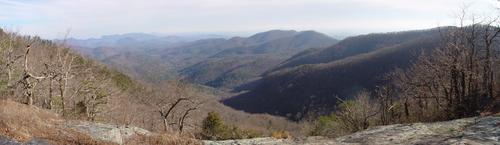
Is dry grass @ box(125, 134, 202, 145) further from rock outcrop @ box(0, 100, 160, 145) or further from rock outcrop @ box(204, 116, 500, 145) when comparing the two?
rock outcrop @ box(204, 116, 500, 145)

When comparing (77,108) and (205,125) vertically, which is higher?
(77,108)

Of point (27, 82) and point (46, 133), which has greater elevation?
point (27, 82)

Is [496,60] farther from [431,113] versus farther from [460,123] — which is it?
[460,123]

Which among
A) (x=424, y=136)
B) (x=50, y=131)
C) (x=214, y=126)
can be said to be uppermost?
(x=50, y=131)

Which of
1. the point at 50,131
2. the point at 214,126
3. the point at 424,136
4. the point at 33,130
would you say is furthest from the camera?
the point at 214,126

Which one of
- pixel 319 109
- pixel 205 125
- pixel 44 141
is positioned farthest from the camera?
pixel 319 109

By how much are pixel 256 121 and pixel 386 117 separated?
123m

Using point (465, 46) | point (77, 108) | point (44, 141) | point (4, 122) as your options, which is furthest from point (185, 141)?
point (77, 108)

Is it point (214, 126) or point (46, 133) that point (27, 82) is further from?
point (214, 126)

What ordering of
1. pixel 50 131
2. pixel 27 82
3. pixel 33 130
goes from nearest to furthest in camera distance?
1. pixel 33 130
2. pixel 50 131
3. pixel 27 82

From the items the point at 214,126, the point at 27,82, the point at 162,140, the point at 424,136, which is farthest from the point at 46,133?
the point at 214,126

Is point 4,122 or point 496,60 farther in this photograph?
point 496,60

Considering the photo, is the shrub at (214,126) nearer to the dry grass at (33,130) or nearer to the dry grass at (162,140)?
the dry grass at (33,130)

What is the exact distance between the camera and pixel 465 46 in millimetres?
31188
